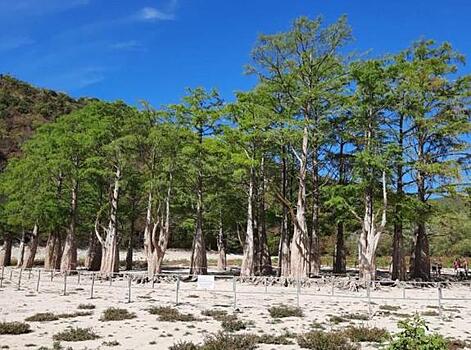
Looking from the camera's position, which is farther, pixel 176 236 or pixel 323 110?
pixel 176 236

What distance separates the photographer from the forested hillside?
31.8 m

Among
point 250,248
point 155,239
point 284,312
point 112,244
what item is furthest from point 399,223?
point 112,244

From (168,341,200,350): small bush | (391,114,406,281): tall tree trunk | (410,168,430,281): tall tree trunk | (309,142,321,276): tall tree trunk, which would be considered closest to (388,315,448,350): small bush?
(168,341,200,350): small bush

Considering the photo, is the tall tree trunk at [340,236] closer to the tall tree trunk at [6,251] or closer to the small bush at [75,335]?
the small bush at [75,335]

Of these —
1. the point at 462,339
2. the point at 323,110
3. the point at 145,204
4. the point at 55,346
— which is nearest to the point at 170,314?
the point at 55,346

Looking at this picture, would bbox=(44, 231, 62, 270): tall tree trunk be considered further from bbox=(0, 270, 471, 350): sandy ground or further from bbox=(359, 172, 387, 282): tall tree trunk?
bbox=(359, 172, 387, 282): tall tree trunk

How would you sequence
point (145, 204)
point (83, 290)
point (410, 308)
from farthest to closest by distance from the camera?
point (145, 204)
point (83, 290)
point (410, 308)

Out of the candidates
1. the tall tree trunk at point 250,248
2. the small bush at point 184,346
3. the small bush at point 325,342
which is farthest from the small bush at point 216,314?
the tall tree trunk at point 250,248

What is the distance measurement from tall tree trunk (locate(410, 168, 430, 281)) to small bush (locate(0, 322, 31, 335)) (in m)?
28.1

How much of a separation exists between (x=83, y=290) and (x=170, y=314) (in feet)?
35.0

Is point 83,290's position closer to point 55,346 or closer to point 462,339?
point 55,346

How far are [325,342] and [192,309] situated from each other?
7768mm

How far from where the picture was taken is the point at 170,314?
640 inches

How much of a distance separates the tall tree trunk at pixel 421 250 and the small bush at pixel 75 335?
2726cm
